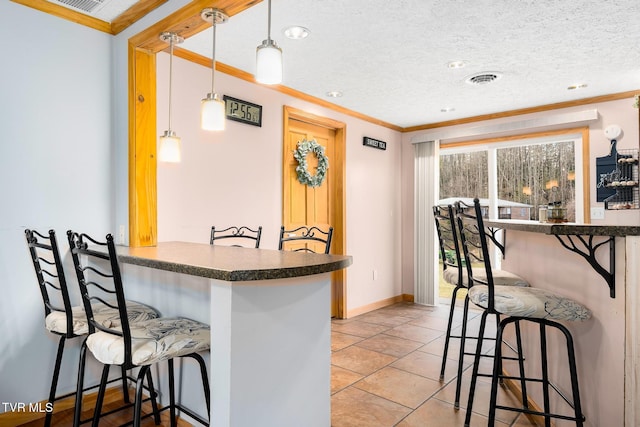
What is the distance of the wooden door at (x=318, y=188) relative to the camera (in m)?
3.78

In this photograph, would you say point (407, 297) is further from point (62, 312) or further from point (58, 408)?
point (62, 312)

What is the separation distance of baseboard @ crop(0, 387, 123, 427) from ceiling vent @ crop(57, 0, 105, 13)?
7.49ft

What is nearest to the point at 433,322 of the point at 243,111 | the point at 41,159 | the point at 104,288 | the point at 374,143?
the point at 374,143

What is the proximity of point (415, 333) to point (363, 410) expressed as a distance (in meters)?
1.64

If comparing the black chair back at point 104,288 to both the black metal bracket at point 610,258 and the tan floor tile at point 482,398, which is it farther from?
the tan floor tile at point 482,398

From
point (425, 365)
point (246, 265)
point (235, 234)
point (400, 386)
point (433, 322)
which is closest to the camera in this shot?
point (246, 265)

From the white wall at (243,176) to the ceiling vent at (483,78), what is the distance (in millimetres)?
1457

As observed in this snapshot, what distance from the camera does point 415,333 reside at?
12.5 ft

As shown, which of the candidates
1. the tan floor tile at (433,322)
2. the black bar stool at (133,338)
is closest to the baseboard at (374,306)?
the tan floor tile at (433,322)

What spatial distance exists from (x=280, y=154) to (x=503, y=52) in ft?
6.53

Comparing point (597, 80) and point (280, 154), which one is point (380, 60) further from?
point (597, 80)

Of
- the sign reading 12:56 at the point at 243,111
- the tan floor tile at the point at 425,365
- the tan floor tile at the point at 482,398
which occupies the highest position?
the sign reading 12:56 at the point at 243,111

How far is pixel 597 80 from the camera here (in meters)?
3.40

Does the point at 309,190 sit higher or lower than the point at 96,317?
higher
